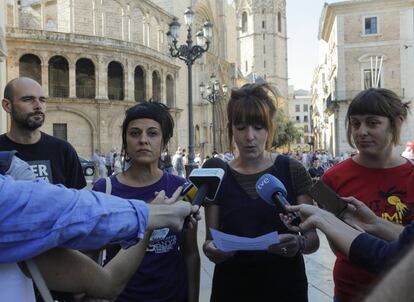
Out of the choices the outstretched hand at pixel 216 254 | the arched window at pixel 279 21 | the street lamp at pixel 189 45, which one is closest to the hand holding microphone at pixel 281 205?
the outstretched hand at pixel 216 254

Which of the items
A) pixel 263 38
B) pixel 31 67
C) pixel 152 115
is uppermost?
pixel 263 38

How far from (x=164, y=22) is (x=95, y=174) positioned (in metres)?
19.9

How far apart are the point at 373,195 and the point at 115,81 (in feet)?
115

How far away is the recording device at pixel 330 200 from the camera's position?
6.15 feet

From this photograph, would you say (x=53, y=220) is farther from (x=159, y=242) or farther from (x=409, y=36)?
(x=409, y=36)

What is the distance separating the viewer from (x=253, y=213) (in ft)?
7.68

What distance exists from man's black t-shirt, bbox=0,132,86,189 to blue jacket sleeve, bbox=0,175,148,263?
6.31 feet

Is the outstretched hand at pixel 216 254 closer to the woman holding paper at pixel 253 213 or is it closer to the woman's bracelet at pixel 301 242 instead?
the woman holding paper at pixel 253 213

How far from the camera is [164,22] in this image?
41188 millimetres

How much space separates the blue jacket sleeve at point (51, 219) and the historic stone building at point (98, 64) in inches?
1251

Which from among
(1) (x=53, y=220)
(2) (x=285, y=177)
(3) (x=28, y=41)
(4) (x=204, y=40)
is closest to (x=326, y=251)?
(2) (x=285, y=177)

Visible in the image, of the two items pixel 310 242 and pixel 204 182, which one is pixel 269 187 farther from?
pixel 310 242

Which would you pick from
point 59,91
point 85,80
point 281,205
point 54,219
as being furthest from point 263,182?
point 85,80

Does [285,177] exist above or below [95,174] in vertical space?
above
